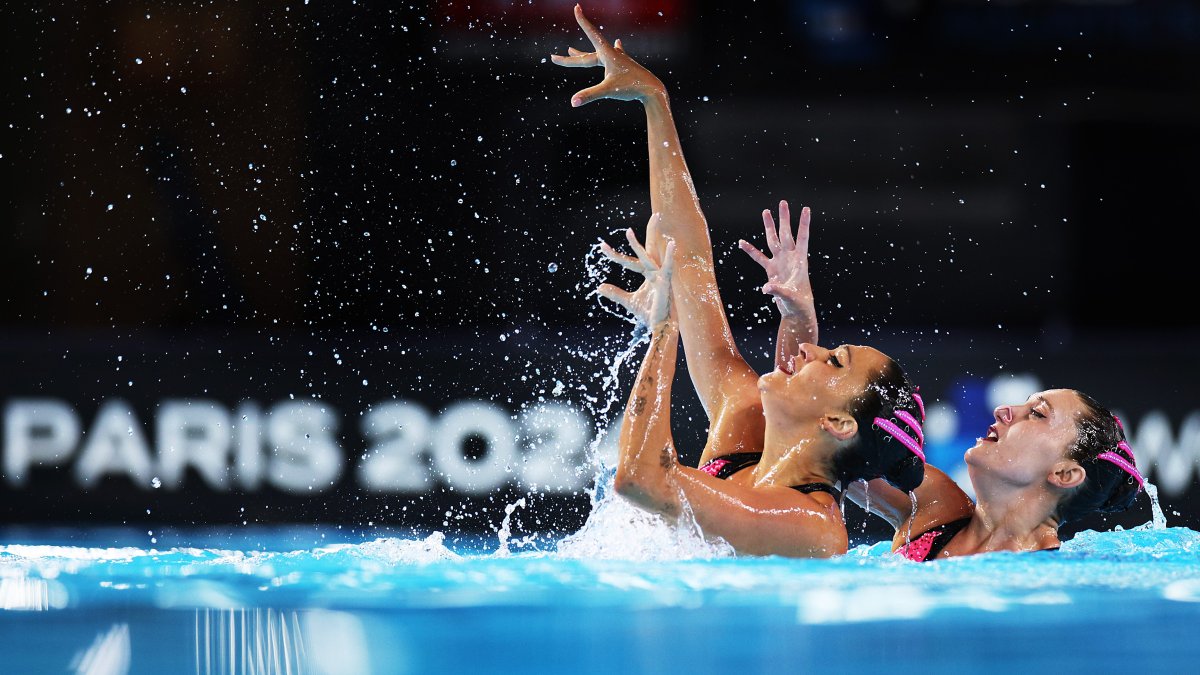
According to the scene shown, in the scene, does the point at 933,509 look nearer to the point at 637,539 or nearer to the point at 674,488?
the point at 637,539

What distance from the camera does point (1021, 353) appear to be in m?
5.43

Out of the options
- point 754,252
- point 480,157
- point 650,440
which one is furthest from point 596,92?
point 480,157

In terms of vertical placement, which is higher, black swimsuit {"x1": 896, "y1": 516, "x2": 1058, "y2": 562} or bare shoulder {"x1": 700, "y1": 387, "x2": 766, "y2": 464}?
bare shoulder {"x1": 700, "y1": 387, "x2": 766, "y2": 464}

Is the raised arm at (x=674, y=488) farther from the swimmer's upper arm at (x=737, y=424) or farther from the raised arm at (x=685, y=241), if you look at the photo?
the raised arm at (x=685, y=241)

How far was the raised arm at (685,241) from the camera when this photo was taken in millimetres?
3555

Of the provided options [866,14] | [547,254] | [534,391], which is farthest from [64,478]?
[866,14]

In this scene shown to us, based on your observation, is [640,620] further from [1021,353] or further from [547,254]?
[547,254]

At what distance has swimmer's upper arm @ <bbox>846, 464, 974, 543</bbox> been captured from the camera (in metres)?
3.33

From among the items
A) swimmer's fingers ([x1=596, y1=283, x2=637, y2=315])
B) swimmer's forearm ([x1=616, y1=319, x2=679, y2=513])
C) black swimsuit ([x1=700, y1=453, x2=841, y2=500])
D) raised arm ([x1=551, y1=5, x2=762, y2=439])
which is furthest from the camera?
raised arm ([x1=551, y1=5, x2=762, y2=439])

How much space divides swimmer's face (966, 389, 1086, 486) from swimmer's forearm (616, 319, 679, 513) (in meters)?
0.85

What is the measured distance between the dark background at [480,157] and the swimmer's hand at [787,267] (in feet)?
9.12

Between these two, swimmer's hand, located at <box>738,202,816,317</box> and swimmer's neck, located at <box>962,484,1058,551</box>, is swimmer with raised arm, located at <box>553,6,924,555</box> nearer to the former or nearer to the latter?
swimmer's hand, located at <box>738,202,816,317</box>

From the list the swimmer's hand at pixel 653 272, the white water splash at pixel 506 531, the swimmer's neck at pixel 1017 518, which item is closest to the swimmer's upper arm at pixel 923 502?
the swimmer's neck at pixel 1017 518

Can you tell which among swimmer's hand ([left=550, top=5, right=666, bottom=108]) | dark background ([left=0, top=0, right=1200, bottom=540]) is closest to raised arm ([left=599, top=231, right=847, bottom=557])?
swimmer's hand ([left=550, top=5, right=666, bottom=108])
